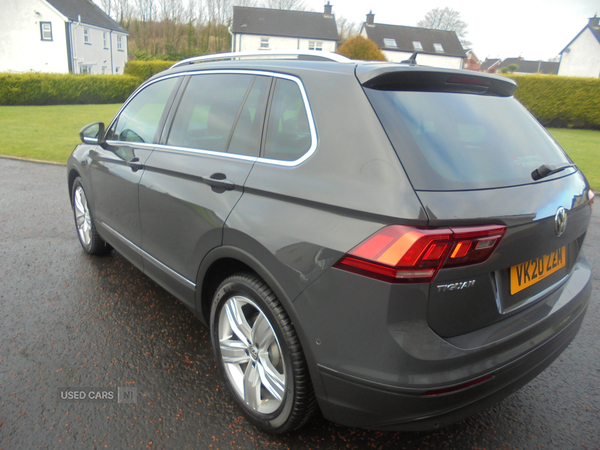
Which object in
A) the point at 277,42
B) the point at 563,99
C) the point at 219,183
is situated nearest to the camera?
the point at 219,183

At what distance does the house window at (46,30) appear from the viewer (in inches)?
1601

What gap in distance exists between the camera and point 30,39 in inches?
1604

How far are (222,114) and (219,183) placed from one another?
56cm

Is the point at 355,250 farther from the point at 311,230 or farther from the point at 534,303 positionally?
Result: the point at 534,303

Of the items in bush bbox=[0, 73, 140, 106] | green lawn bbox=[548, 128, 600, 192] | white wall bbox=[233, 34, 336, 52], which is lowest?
bush bbox=[0, 73, 140, 106]

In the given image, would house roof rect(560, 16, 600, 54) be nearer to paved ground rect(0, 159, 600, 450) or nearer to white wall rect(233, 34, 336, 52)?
white wall rect(233, 34, 336, 52)

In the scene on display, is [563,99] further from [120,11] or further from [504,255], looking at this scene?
[120,11]

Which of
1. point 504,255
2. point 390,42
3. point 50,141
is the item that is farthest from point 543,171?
point 390,42

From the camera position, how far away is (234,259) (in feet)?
7.54

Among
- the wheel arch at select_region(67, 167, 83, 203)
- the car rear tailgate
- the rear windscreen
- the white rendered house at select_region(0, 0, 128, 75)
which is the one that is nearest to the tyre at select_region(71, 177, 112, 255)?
the wheel arch at select_region(67, 167, 83, 203)

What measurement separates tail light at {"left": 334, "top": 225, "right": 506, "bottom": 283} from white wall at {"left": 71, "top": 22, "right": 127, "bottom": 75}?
47.6 metres

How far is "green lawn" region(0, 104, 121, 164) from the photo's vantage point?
1077 centimetres

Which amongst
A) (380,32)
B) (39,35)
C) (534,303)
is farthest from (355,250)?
(380,32)

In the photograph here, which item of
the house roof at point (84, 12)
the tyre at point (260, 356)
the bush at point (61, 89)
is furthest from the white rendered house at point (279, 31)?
the tyre at point (260, 356)
